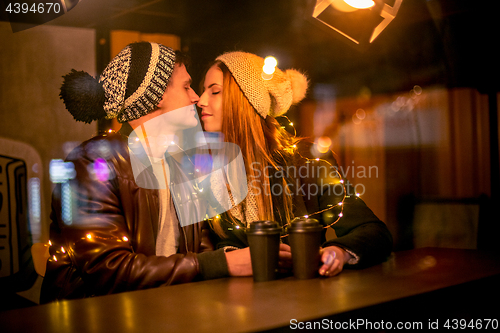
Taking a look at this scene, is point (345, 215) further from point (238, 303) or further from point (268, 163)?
point (238, 303)

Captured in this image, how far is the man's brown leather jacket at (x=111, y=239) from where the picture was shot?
115cm

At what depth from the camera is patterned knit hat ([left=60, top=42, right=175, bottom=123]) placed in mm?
1612

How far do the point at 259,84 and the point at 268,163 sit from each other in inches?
15.2

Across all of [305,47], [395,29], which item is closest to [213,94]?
[305,47]

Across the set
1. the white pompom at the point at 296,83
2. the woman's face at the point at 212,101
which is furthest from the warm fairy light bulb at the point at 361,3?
the woman's face at the point at 212,101

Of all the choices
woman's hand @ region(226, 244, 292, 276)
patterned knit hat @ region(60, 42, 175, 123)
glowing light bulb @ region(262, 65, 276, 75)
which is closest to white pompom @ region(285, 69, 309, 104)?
glowing light bulb @ region(262, 65, 276, 75)

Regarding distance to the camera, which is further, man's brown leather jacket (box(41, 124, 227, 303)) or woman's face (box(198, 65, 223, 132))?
woman's face (box(198, 65, 223, 132))

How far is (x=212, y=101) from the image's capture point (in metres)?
1.78

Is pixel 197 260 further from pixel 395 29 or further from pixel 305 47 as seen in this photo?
pixel 395 29

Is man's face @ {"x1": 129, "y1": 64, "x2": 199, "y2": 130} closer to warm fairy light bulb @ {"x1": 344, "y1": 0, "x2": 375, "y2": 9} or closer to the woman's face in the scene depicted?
the woman's face

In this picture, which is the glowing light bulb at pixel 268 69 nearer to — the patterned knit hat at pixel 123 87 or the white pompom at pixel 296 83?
the white pompom at pixel 296 83

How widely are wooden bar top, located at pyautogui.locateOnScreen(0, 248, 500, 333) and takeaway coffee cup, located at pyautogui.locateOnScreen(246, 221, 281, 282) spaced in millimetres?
33

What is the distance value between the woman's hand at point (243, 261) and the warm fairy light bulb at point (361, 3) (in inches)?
45.4

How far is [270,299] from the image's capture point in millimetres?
812
